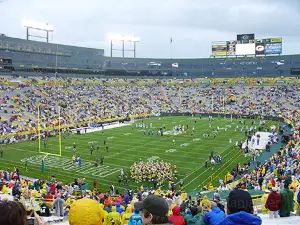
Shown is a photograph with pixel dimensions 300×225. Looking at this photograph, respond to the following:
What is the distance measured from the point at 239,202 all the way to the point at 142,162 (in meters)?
20.2

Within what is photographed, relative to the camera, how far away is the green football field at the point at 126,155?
2198cm

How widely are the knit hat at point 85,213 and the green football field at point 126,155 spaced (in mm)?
17039

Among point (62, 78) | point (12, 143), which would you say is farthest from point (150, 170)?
point (62, 78)

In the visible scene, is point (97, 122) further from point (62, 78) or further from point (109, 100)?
point (62, 78)

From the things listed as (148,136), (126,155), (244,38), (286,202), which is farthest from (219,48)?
(286,202)

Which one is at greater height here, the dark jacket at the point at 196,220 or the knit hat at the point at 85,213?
the knit hat at the point at 85,213

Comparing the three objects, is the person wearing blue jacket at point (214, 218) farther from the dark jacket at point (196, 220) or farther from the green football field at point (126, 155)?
the green football field at point (126, 155)

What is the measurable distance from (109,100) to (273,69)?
3640 cm

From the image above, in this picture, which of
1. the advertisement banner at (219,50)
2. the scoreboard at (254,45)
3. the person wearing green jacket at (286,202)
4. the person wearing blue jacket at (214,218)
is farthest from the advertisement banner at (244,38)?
the person wearing blue jacket at (214,218)

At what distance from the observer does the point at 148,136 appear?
117ft

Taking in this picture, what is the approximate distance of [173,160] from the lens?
2550cm

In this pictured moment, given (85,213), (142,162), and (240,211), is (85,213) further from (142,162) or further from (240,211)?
(142,162)

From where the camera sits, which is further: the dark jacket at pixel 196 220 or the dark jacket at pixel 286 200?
the dark jacket at pixel 286 200

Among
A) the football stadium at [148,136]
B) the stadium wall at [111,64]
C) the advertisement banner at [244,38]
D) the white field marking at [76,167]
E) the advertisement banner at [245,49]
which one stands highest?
the advertisement banner at [244,38]
